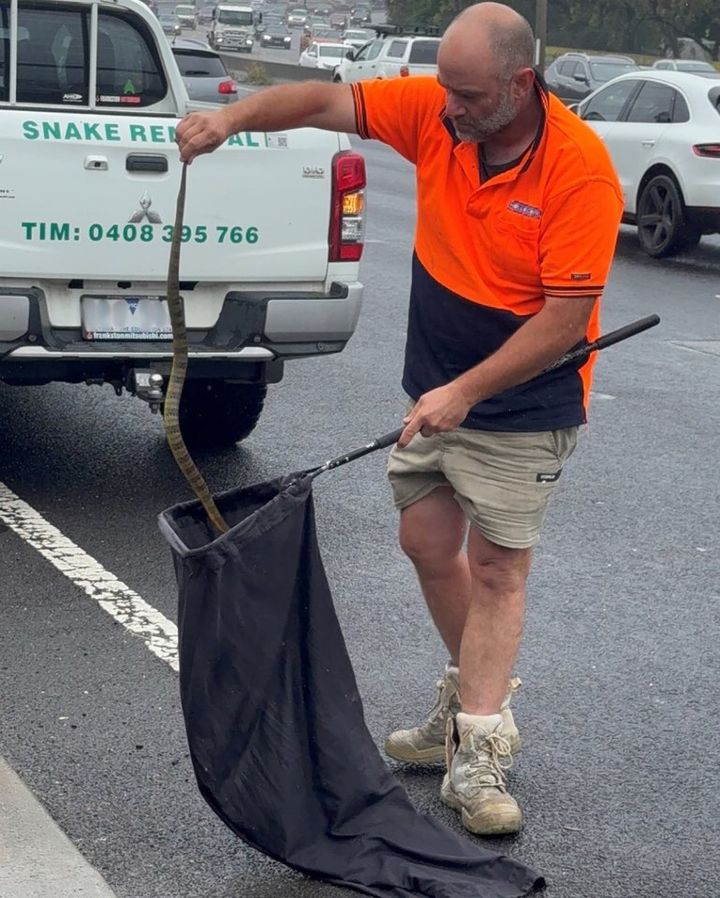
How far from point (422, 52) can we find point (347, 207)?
3340 cm

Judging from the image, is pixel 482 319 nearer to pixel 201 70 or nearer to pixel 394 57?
pixel 201 70

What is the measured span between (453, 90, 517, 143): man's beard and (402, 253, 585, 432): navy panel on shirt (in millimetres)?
391

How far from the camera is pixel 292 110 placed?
3.96 m

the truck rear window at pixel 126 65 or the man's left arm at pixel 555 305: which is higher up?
the man's left arm at pixel 555 305

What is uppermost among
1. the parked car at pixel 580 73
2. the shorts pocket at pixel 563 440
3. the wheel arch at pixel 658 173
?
the shorts pocket at pixel 563 440

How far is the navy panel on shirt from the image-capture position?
387cm

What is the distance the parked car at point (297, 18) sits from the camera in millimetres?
100331

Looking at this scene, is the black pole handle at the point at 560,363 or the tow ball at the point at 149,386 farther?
the tow ball at the point at 149,386

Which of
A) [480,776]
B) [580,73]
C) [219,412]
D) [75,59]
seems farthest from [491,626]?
[580,73]

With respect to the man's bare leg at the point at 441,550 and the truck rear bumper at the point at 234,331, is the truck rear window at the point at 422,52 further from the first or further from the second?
the man's bare leg at the point at 441,550

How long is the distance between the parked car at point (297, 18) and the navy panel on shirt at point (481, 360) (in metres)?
97.9

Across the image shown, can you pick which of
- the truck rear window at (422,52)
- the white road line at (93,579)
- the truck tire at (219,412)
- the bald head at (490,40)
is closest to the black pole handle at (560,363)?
the bald head at (490,40)

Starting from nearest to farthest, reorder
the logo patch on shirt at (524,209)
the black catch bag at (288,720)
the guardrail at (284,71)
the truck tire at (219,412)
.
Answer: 1. the black catch bag at (288,720)
2. the logo patch on shirt at (524,209)
3. the truck tire at (219,412)
4. the guardrail at (284,71)

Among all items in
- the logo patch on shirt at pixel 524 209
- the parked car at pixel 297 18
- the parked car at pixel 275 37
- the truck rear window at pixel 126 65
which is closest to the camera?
the logo patch on shirt at pixel 524 209
